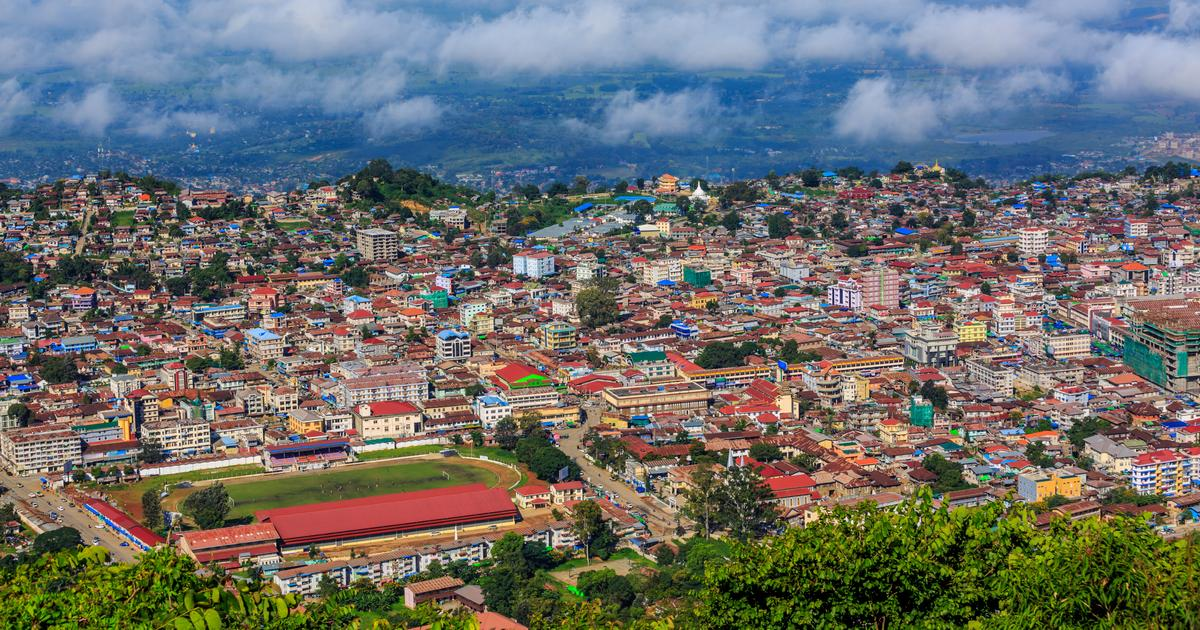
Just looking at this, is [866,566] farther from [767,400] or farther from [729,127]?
[729,127]

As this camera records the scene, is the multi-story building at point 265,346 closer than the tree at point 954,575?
No

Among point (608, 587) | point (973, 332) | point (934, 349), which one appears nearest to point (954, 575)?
point (608, 587)

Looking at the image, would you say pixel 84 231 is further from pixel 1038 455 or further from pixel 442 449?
pixel 1038 455

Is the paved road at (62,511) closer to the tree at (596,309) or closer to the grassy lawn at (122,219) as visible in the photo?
the tree at (596,309)

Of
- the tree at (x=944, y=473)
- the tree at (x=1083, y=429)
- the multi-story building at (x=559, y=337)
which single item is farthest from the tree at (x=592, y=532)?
the multi-story building at (x=559, y=337)

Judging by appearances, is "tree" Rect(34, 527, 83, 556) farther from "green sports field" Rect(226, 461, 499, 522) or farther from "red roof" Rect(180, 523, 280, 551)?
"green sports field" Rect(226, 461, 499, 522)

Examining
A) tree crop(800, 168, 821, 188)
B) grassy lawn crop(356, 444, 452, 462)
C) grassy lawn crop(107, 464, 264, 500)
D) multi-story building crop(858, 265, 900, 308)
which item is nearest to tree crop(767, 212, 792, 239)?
tree crop(800, 168, 821, 188)

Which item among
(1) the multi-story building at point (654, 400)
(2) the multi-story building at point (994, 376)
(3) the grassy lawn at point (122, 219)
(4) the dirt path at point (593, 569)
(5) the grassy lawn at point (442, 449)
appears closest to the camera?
(4) the dirt path at point (593, 569)
